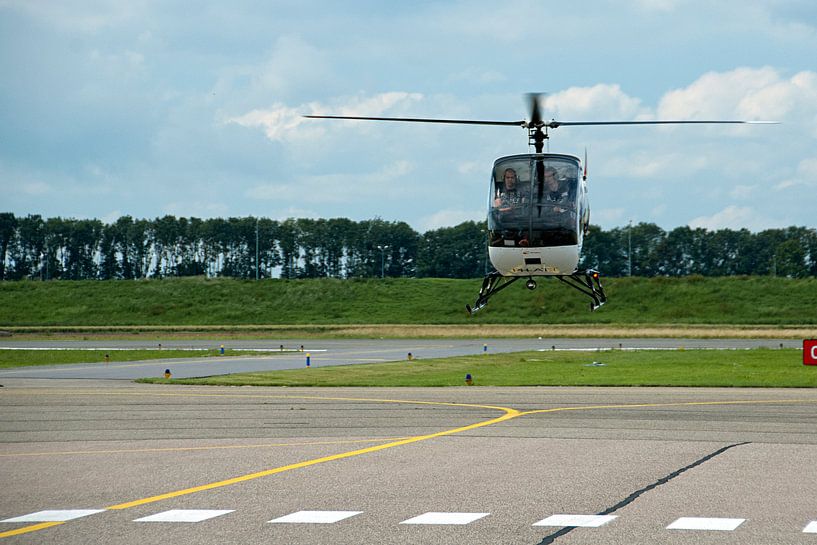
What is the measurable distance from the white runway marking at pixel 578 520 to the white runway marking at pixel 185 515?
342 centimetres

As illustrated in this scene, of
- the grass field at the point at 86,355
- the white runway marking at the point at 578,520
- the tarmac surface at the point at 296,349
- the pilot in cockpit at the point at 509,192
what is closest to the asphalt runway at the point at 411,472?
the white runway marking at the point at 578,520

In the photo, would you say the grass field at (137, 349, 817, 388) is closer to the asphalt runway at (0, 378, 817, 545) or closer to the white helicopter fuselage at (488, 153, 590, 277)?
the white helicopter fuselage at (488, 153, 590, 277)

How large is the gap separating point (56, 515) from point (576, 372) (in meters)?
30.4

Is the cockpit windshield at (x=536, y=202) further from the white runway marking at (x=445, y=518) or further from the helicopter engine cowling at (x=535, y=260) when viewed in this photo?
the white runway marking at (x=445, y=518)

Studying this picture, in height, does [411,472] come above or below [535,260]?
below

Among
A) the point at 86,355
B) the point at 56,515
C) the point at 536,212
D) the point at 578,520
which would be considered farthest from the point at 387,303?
the point at 578,520

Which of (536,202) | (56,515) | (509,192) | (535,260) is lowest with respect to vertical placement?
(56,515)

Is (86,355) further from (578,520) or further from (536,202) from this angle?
(578,520)

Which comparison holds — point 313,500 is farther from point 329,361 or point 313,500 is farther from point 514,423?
point 329,361

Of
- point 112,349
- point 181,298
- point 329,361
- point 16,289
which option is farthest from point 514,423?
point 16,289

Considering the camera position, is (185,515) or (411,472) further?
(411,472)

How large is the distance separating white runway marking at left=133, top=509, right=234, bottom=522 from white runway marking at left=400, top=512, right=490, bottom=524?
209cm

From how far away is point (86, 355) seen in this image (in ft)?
187

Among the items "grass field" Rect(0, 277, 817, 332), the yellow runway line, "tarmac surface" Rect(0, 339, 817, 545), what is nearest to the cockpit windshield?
"tarmac surface" Rect(0, 339, 817, 545)
